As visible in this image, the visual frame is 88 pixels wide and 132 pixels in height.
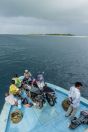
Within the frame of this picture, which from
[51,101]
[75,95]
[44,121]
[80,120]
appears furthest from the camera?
[51,101]

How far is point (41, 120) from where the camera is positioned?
39.5 ft

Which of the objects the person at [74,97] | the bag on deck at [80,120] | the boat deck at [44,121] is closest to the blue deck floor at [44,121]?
the boat deck at [44,121]

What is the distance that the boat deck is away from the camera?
36.6 feet

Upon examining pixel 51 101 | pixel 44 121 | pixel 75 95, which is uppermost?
pixel 75 95

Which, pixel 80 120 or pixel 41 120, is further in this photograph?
pixel 41 120

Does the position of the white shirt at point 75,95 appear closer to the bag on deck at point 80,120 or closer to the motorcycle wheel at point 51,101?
the bag on deck at point 80,120

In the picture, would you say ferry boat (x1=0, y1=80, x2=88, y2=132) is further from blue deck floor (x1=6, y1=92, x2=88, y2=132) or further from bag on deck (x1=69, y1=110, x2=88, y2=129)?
bag on deck (x1=69, y1=110, x2=88, y2=129)

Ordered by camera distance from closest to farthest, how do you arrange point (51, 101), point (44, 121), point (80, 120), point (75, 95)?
point (75, 95)
point (80, 120)
point (44, 121)
point (51, 101)

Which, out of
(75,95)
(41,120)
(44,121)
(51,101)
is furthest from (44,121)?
(75,95)

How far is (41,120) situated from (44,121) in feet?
0.77

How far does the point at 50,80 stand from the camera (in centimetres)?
3472

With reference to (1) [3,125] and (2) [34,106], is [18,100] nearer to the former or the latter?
(2) [34,106]

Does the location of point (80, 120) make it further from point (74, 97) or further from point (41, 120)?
point (41, 120)

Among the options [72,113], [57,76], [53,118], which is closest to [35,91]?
[53,118]
